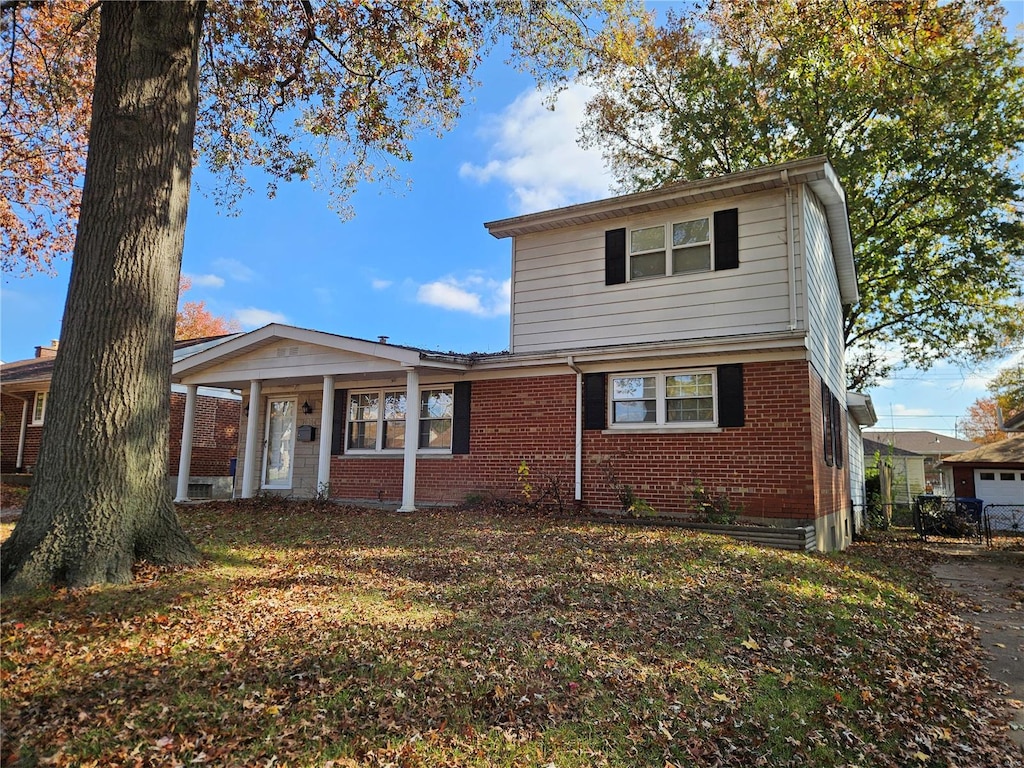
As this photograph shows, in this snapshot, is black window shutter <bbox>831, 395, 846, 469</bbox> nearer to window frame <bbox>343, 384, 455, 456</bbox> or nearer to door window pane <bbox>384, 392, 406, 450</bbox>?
window frame <bbox>343, 384, 455, 456</bbox>

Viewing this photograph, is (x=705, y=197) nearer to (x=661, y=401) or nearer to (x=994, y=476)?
(x=661, y=401)

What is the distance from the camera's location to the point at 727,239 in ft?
33.4

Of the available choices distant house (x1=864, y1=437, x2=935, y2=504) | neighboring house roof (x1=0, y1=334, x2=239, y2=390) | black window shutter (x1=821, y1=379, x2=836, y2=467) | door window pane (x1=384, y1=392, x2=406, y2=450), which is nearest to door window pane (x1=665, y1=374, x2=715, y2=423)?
black window shutter (x1=821, y1=379, x2=836, y2=467)

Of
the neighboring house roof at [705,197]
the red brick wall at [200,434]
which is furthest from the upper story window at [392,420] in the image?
the red brick wall at [200,434]

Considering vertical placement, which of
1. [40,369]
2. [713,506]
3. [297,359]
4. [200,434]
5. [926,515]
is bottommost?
[926,515]

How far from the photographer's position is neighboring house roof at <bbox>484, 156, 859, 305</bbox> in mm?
9711

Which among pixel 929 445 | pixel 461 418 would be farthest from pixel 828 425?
pixel 929 445

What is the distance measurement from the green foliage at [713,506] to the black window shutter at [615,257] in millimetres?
3923

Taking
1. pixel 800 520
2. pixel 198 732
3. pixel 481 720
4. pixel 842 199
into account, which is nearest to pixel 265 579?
pixel 198 732

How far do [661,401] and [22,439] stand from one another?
20649 mm

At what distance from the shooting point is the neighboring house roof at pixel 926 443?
43625mm

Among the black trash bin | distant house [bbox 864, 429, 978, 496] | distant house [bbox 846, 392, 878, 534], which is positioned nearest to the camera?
the black trash bin

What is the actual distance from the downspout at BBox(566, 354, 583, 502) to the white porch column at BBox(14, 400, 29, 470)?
18729 millimetres

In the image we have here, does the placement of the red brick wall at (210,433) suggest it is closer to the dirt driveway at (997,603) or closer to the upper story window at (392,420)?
the upper story window at (392,420)
